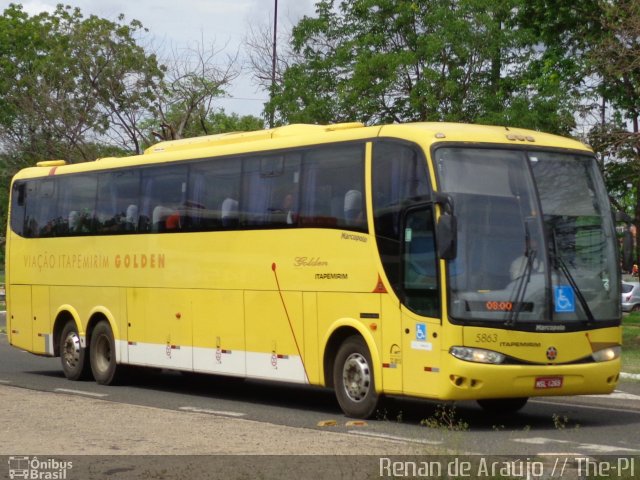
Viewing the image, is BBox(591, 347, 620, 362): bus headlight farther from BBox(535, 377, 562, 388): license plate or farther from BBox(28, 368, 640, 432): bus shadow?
BBox(28, 368, 640, 432): bus shadow

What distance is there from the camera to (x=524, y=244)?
1384 centimetres

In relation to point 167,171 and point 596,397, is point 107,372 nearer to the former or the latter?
point 167,171

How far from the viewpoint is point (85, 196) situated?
69.7ft

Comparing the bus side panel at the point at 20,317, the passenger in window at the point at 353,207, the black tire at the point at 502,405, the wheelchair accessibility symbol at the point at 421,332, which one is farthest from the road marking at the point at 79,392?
the wheelchair accessibility symbol at the point at 421,332

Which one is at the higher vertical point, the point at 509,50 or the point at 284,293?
the point at 509,50

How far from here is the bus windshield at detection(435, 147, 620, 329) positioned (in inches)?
535

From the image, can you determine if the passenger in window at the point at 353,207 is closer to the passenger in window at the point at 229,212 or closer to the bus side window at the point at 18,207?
the passenger in window at the point at 229,212

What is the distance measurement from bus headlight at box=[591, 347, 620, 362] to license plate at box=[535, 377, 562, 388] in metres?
0.57

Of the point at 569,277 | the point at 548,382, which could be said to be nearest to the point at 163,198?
the point at 569,277

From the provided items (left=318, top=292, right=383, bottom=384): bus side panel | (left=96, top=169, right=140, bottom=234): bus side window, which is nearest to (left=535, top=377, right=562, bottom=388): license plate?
(left=318, top=292, right=383, bottom=384): bus side panel

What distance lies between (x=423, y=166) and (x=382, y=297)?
1.55 meters

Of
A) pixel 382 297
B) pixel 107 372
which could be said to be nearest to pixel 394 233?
pixel 382 297

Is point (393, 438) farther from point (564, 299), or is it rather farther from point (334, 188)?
point (334, 188)

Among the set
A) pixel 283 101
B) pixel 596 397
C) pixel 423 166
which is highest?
pixel 283 101
